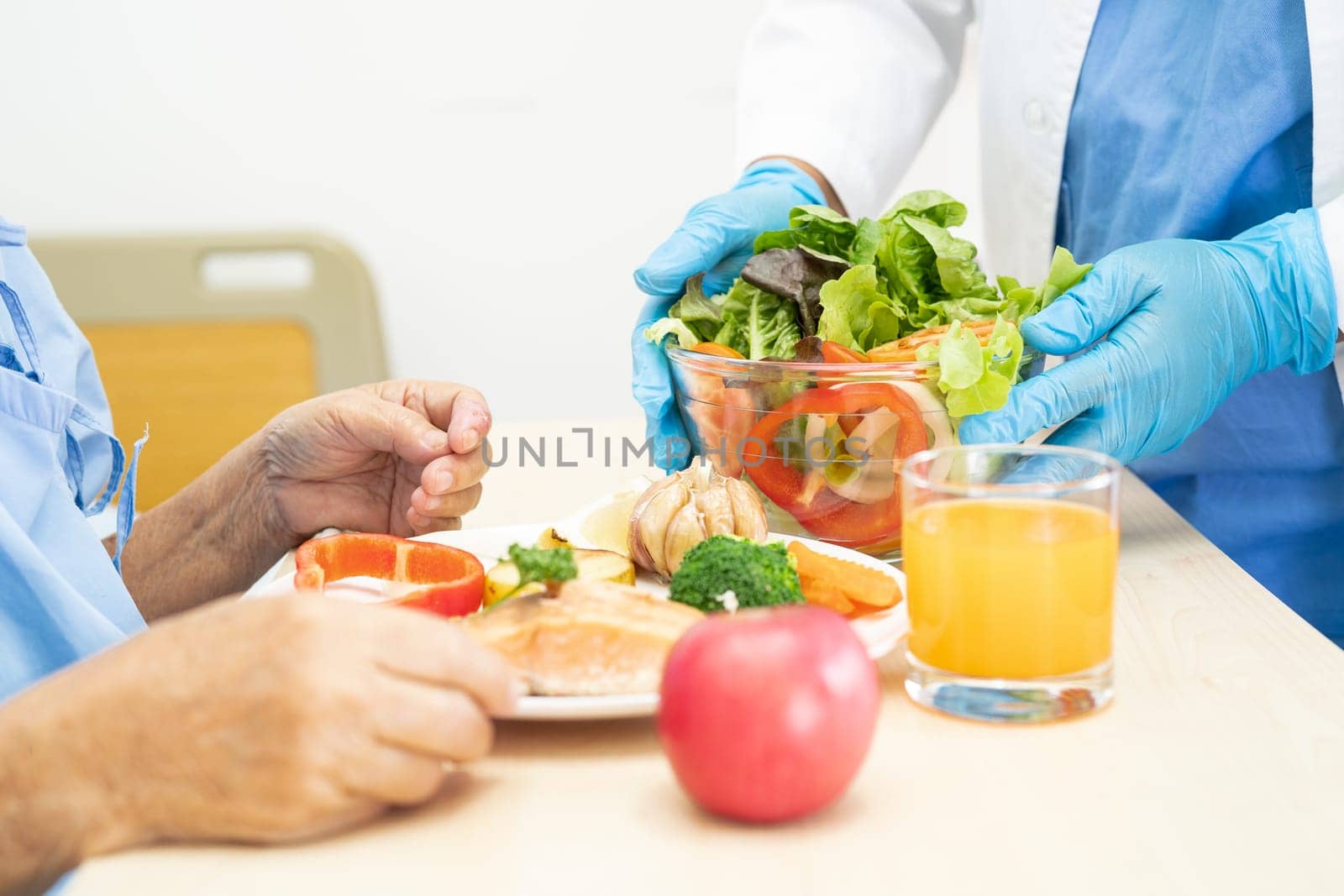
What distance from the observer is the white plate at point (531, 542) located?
0.77 meters

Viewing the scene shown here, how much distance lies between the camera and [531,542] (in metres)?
1.23

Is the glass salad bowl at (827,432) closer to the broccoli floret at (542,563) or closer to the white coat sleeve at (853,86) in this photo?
the broccoli floret at (542,563)

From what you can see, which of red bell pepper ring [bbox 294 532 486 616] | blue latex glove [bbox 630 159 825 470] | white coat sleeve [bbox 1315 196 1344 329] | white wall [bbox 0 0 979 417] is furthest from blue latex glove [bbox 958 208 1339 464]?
white wall [bbox 0 0 979 417]

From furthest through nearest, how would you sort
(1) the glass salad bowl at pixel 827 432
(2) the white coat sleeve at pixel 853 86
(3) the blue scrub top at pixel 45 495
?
(2) the white coat sleeve at pixel 853 86 → (1) the glass salad bowl at pixel 827 432 → (3) the blue scrub top at pixel 45 495

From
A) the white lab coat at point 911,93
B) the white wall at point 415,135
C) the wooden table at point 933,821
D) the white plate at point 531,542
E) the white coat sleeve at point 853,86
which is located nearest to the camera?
the wooden table at point 933,821

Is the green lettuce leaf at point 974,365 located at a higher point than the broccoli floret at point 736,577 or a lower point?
higher

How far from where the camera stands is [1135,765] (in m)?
0.77

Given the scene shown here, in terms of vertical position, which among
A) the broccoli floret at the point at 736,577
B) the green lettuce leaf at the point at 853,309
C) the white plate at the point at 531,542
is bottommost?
the white plate at the point at 531,542

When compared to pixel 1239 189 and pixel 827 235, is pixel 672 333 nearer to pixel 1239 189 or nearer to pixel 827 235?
pixel 827 235

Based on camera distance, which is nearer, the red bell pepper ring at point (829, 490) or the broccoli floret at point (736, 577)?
the broccoli floret at point (736, 577)

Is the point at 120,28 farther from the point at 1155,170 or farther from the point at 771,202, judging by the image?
the point at 1155,170

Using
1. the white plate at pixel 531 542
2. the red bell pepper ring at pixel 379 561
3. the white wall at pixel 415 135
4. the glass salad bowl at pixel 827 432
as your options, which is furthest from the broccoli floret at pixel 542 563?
the white wall at pixel 415 135

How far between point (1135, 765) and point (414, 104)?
8.73ft

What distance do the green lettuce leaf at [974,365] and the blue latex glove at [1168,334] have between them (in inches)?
1.9
